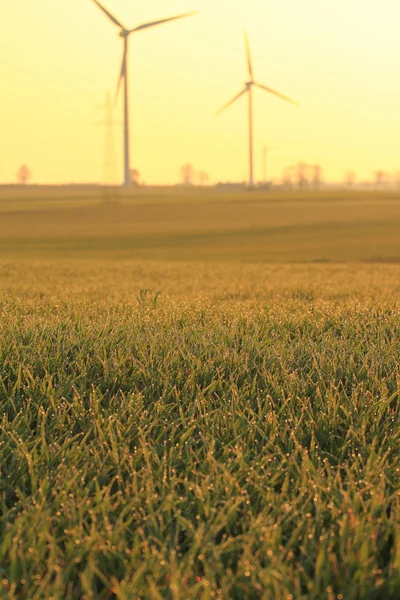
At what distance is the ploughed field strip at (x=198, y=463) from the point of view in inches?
97.7

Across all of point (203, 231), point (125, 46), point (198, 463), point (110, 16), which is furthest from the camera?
point (125, 46)

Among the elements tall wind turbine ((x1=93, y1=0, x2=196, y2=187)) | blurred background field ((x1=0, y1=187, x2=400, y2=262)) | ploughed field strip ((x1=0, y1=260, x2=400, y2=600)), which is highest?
tall wind turbine ((x1=93, y1=0, x2=196, y2=187))

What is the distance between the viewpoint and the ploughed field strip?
2.48 m

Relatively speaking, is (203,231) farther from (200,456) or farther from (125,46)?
(200,456)

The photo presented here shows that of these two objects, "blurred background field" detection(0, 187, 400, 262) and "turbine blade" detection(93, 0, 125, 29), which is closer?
"blurred background field" detection(0, 187, 400, 262)

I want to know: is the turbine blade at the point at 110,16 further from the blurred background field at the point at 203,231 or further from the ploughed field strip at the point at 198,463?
the ploughed field strip at the point at 198,463

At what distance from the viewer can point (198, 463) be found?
3443 millimetres

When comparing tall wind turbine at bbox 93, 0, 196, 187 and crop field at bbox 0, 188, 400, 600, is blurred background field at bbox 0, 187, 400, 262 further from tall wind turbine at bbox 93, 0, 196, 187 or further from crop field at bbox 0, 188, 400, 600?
crop field at bbox 0, 188, 400, 600

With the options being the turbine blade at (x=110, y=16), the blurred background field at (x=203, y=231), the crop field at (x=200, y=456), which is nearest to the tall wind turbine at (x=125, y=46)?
the turbine blade at (x=110, y=16)

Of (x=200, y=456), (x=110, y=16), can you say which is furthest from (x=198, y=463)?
(x=110, y=16)

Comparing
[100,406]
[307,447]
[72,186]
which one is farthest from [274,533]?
[72,186]

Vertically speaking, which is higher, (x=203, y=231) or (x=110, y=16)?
(x=110, y=16)

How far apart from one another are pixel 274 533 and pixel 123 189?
114184 millimetres

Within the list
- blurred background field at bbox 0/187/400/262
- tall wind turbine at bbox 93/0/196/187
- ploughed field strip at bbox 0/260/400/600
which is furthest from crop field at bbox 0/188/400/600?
tall wind turbine at bbox 93/0/196/187
